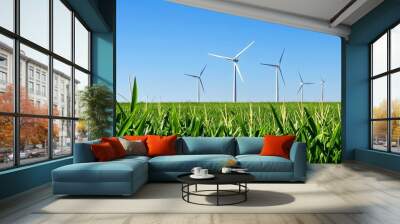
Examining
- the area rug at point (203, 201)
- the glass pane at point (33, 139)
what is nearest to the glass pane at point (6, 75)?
the glass pane at point (33, 139)

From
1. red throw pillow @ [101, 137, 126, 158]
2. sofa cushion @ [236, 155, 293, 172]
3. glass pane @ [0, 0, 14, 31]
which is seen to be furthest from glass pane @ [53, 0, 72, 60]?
sofa cushion @ [236, 155, 293, 172]

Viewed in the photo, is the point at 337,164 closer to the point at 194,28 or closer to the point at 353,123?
the point at 353,123

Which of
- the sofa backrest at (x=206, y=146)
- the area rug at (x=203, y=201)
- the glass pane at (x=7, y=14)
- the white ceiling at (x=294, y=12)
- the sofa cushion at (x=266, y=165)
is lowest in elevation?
the area rug at (x=203, y=201)

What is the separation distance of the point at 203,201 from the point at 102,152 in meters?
1.61

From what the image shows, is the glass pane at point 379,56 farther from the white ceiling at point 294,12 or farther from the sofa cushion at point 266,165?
the sofa cushion at point 266,165

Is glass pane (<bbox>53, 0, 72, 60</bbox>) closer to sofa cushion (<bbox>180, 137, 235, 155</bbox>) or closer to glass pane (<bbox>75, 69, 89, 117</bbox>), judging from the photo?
glass pane (<bbox>75, 69, 89, 117</bbox>)

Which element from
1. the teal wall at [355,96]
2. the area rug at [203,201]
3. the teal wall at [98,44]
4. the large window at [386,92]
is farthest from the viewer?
the teal wall at [355,96]

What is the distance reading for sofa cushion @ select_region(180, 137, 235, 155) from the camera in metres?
5.85

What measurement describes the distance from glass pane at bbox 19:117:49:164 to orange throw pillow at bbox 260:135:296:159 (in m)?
3.04

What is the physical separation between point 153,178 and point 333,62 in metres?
9.63

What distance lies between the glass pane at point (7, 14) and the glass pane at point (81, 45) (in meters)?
2.36

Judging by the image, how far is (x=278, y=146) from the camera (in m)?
5.55

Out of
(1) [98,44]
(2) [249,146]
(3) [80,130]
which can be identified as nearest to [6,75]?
(3) [80,130]

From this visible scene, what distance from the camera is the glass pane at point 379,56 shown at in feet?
24.3
